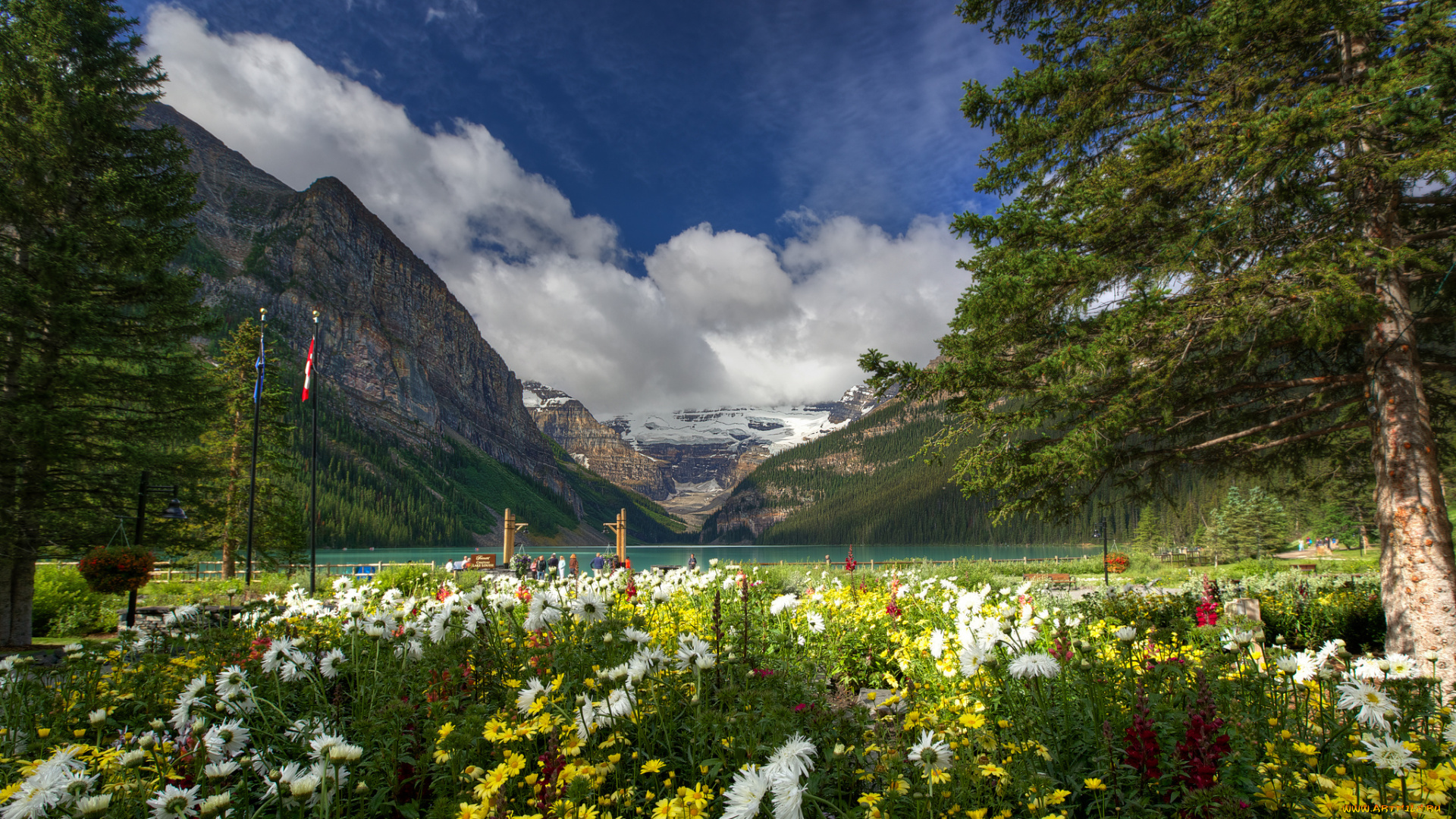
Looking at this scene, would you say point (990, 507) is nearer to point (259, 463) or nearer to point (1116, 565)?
point (259, 463)

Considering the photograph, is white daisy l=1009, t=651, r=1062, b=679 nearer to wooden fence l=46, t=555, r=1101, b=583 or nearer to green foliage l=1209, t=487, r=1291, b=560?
wooden fence l=46, t=555, r=1101, b=583

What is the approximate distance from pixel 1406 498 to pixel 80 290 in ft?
60.5

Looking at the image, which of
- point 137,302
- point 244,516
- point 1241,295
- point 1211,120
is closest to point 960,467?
point 1241,295

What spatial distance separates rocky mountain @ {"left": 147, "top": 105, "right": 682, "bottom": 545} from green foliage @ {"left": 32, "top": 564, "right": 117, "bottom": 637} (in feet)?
389

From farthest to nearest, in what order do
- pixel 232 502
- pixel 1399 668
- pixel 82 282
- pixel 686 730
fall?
pixel 232 502
pixel 82 282
pixel 1399 668
pixel 686 730

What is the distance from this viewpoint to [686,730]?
2689 millimetres

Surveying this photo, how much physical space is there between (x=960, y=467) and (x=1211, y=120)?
497cm

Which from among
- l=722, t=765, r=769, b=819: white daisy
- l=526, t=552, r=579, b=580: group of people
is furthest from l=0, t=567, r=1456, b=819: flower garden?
l=526, t=552, r=579, b=580: group of people

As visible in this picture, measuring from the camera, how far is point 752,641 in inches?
187

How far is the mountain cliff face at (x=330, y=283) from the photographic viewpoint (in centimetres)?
14850

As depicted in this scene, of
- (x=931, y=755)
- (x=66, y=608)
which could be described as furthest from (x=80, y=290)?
(x=931, y=755)

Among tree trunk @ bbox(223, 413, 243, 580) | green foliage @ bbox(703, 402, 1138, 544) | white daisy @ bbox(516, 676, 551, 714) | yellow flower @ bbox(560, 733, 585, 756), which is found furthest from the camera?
green foliage @ bbox(703, 402, 1138, 544)

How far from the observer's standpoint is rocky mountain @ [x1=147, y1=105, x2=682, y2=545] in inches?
5443

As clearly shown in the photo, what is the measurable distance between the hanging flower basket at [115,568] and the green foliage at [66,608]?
5.02 m
